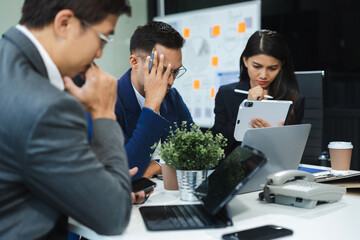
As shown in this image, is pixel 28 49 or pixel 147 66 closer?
pixel 28 49

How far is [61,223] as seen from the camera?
39.4 inches

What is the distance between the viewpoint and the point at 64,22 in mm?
889

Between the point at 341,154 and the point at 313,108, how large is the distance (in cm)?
77

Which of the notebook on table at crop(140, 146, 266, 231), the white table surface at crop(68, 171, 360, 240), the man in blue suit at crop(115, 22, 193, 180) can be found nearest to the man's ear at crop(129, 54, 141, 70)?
the man in blue suit at crop(115, 22, 193, 180)

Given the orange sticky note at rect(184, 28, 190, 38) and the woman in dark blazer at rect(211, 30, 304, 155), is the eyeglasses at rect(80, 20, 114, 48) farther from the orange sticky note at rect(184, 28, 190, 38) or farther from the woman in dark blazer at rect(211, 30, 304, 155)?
the orange sticky note at rect(184, 28, 190, 38)

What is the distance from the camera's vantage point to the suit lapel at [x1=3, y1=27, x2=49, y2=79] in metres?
0.87

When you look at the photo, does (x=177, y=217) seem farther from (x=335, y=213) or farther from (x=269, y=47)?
(x=269, y=47)

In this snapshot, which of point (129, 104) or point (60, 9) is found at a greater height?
point (60, 9)

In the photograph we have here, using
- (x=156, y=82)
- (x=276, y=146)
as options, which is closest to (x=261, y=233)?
(x=276, y=146)

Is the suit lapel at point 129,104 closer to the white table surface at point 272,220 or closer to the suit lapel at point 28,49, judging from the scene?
the white table surface at point 272,220

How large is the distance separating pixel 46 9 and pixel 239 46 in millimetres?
2809

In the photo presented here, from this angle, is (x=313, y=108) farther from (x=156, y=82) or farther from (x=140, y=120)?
(x=140, y=120)

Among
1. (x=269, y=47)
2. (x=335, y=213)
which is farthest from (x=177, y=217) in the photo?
(x=269, y=47)

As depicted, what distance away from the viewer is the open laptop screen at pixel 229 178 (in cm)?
99
